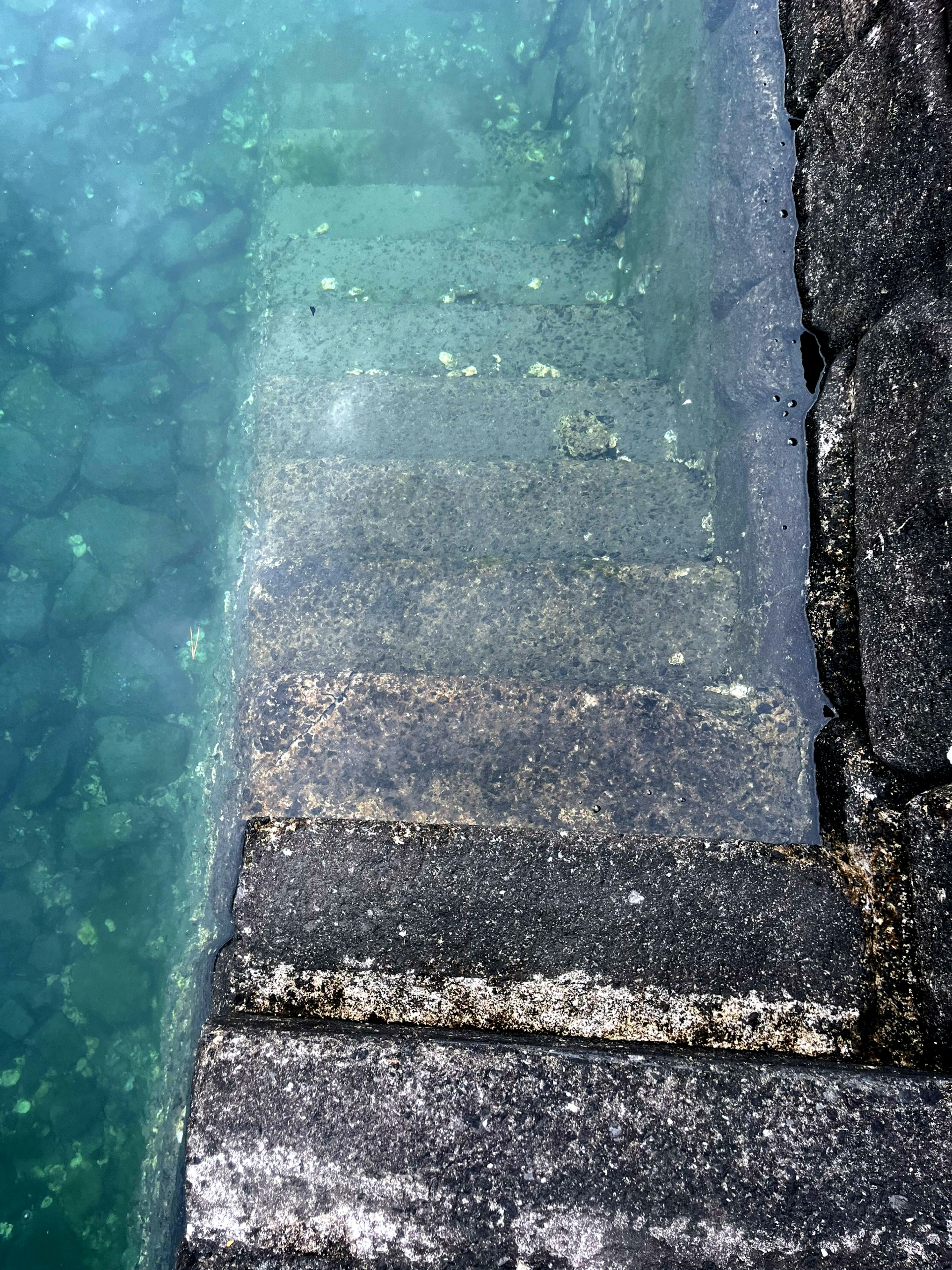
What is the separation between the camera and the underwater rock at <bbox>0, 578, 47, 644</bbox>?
2650mm

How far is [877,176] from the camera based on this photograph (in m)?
1.95

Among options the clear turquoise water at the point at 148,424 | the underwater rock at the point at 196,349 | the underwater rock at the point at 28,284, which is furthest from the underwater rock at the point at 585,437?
the underwater rock at the point at 28,284

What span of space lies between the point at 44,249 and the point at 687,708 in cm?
303

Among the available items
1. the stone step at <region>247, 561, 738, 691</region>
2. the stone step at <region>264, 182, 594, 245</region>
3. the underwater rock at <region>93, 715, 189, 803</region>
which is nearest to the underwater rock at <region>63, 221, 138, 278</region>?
the stone step at <region>264, 182, 594, 245</region>

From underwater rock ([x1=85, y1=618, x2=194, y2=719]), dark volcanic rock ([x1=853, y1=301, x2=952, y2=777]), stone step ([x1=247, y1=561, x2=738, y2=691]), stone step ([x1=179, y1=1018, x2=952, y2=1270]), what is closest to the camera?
stone step ([x1=179, y1=1018, x2=952, y2=1270])

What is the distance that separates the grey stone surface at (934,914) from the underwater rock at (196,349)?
8.70 feet

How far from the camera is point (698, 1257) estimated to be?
1.32 meters

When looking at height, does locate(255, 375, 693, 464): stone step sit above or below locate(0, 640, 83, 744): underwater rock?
above

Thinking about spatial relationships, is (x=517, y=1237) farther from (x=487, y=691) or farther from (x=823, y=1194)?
(x=487, y=691)

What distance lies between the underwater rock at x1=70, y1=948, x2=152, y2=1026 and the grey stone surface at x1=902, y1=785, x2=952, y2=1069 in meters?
2.19

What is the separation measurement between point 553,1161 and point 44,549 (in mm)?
2519

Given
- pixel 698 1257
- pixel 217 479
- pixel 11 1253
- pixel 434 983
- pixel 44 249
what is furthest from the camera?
pixel 44 249

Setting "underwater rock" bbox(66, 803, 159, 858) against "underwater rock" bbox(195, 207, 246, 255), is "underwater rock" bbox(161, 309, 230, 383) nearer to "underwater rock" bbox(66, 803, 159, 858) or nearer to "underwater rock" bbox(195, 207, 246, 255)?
"underwater rock" bbox(195, 207, 246, 255)

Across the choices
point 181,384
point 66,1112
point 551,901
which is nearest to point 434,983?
point 551,901
